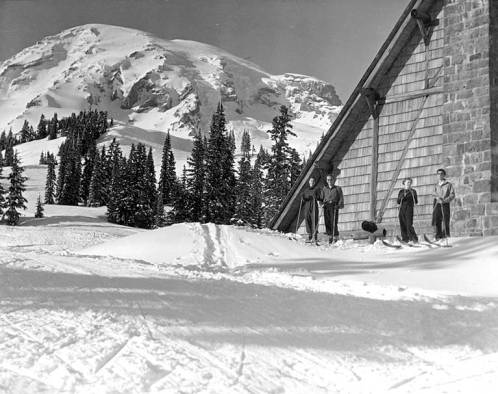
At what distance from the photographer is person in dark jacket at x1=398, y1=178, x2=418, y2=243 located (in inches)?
520

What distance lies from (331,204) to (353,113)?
3.63 metres

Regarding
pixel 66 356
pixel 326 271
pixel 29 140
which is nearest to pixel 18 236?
pixel 326 271

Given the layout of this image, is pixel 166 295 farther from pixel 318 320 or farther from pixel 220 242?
pixel 220 242

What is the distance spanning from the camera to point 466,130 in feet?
46.5

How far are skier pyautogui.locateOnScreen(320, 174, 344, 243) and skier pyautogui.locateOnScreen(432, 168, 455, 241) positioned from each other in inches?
90.7

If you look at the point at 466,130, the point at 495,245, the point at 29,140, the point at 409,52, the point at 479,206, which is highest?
the point at 29,140

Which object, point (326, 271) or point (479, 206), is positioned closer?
point (326, 271)

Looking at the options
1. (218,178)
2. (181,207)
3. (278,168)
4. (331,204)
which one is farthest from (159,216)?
(331,204)

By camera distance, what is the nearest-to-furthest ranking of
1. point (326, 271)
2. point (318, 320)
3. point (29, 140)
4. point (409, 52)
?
point (318, 320), point (326, 271), point (409, 52), point (29, 140)

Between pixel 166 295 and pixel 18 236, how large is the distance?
24.8 meters

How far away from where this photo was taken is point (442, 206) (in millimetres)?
12977

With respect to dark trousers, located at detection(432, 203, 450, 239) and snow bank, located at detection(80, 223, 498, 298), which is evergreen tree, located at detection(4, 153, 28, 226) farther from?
dark trousers, located at detection(432, 203, 450, 239)

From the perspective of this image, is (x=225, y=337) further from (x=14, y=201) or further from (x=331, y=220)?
(x=14, y=201)

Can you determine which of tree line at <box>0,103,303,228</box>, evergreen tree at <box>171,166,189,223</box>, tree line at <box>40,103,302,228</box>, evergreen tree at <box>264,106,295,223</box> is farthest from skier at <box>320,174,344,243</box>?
evergreen tree at <box>171,166,189,223</box>
